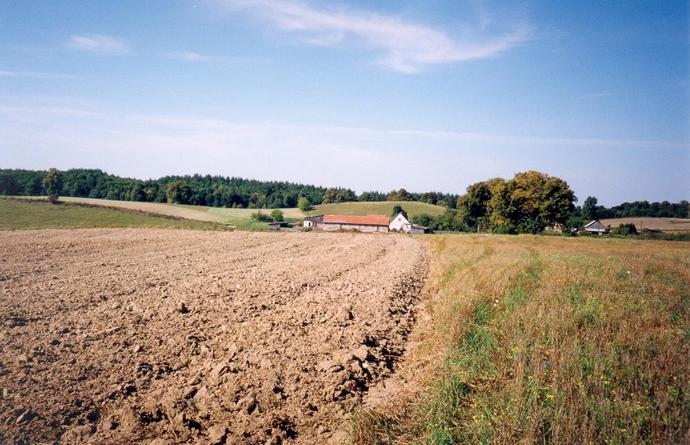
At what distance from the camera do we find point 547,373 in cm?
568

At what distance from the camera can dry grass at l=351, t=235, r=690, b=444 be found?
14.2 ft

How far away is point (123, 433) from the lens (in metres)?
4.79

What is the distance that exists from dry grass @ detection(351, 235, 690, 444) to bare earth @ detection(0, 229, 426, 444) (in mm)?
993

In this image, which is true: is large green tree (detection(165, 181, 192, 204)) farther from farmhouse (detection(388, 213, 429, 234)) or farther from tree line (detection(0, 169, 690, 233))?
farmhouse (detection(388, 213, 429, 234))

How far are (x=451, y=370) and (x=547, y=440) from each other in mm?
2037

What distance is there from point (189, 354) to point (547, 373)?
6513 millimetres

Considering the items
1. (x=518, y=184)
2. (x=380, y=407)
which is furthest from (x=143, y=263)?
(x=518, y=184)

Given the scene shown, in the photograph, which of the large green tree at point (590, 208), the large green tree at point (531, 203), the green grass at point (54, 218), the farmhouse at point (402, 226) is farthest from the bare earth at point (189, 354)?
the large green tree at point (590, 208)

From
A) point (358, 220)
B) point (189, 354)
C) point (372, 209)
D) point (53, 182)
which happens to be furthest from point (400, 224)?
point (189, 354)

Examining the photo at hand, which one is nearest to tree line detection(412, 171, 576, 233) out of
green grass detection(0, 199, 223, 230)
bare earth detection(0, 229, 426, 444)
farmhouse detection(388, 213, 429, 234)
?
farmhouse detection(388, 213, 429, 234)

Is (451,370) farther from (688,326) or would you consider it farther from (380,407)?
(688,326)

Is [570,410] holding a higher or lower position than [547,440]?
higher

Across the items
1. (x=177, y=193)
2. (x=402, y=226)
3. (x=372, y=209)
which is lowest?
(x=402, y=226)

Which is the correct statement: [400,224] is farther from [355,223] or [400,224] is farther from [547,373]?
[547,373]
